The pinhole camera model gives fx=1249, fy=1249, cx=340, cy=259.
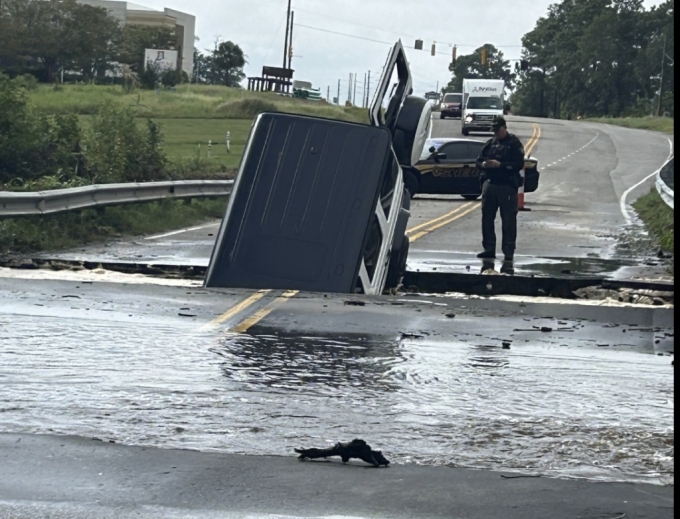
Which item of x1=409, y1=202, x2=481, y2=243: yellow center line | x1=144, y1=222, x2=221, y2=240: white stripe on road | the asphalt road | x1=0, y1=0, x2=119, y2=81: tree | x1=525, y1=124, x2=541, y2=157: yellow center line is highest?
x1=0, y1=0, x2=119, y2=81: tree

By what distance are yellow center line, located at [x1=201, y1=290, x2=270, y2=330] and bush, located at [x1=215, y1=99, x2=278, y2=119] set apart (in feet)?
177

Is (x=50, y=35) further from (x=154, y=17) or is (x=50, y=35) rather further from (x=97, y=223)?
(x=97, y=223)

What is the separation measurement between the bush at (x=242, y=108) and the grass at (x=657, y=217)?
3513 centimetres

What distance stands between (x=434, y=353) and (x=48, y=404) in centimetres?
329

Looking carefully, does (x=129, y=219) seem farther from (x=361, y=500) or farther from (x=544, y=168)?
(x=544, y=168)

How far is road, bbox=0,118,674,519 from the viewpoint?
209 inches

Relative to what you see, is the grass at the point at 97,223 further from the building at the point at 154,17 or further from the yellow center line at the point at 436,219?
the building at the point at 154,17

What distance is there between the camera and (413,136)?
13.6 meters

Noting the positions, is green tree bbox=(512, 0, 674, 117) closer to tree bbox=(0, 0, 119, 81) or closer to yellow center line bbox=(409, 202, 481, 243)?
tree bbox=(0, 0, 119, 81)

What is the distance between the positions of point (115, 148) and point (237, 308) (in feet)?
45.8

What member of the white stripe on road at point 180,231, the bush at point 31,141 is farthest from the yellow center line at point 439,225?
the bush at point 31,141

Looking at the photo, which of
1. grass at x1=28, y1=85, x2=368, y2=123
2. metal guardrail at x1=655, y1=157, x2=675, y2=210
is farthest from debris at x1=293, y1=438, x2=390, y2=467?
grass at x1=28, y1=85, x2=368, y2=123

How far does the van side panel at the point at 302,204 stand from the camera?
11586 mm

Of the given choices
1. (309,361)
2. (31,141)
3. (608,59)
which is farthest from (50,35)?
(309,361)
